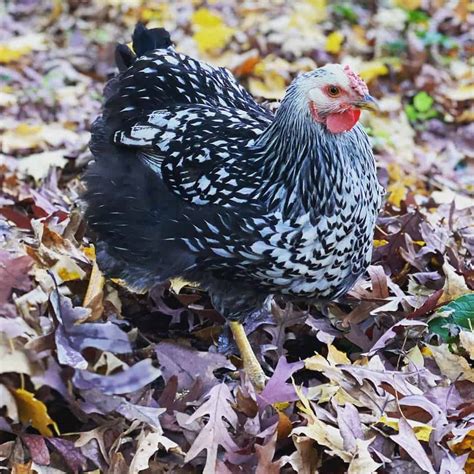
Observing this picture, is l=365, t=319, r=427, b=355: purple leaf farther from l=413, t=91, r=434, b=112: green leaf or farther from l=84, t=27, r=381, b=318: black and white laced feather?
l=413, t=91, r=434, b=112: green leaf

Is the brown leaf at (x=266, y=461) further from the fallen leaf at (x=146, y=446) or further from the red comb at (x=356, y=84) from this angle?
the red comb at (x=356, y=84)

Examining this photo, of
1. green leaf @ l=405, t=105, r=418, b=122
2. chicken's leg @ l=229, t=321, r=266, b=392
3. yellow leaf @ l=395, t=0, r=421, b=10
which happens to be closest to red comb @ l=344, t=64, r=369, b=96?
chicken's leg @ l=229, t=321, r=266, b=392

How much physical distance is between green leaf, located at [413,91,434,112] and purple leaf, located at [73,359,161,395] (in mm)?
4233

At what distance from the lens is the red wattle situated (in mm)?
2871

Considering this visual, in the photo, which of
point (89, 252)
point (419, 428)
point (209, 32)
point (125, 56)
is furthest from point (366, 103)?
point (209, 32)

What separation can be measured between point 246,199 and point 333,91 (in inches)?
19.2

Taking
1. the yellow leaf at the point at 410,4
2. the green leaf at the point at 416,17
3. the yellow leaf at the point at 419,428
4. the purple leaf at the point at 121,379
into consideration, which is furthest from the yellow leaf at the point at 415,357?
the yellow leaf at the point at 410,4

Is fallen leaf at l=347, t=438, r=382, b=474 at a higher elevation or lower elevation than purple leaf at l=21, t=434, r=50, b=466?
higher

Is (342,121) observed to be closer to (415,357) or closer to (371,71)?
(415,357)

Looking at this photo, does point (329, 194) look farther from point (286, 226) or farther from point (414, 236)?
point (414, 236)

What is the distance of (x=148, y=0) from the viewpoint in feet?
25.2

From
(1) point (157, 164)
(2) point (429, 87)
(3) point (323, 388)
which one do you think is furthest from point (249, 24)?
(3) point (323, 388)

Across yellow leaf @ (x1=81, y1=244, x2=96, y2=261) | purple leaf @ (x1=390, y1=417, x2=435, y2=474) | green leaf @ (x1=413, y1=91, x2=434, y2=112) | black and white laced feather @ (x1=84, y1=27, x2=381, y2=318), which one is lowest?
green leaf @ (x1=413, y1=91, x2=434, y2=112)

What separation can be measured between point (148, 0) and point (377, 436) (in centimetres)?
590
